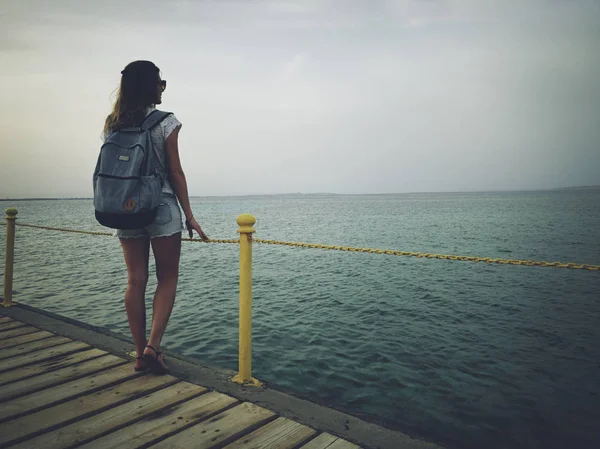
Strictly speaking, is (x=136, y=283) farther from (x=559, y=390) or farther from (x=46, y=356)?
(x=559, y=390)

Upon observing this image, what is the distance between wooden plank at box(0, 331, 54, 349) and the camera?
3.69 metres

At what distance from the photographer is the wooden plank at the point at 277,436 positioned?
215 centimetres

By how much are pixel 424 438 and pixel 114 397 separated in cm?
217

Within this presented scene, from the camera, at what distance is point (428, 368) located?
5914 mm

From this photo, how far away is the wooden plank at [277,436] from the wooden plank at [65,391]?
1302 mm

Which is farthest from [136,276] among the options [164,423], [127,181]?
[164,423]

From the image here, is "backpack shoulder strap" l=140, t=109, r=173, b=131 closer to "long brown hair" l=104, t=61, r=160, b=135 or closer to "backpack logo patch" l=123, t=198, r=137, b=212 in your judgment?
"long brown hair" l=104, t=61, r=160, b=135

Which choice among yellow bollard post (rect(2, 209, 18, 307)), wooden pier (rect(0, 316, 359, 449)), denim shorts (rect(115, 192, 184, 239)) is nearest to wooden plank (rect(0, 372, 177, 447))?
wooden pier (rect(0, 316, 359, 449))

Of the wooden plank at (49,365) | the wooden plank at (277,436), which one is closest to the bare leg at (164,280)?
the wooden plank at (49,365)

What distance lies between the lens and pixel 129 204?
8.05 ft

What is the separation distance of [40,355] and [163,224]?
2.02m

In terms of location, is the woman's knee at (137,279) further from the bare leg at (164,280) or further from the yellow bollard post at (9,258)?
the yellow bollard post at (9,258)

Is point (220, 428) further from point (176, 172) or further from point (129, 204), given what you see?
point (176, 172)

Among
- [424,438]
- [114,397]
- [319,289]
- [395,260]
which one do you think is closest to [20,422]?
[114,397]
